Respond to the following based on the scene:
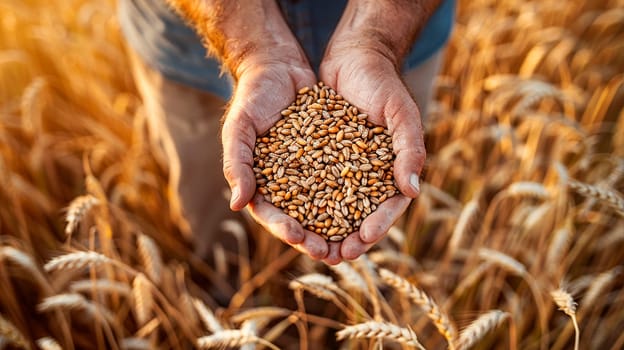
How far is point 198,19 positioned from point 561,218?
135 centimetres

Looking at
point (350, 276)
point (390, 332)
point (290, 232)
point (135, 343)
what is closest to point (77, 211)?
point (135, 343)

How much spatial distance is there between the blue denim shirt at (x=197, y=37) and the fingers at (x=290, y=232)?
669mm

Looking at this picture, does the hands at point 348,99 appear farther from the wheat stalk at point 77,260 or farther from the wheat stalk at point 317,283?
the wheat stalk at point 77,260

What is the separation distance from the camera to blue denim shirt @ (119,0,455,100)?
69.1 inches

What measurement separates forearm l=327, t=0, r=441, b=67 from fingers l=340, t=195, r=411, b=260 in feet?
1.32

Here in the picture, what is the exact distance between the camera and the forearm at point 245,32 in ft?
4.72

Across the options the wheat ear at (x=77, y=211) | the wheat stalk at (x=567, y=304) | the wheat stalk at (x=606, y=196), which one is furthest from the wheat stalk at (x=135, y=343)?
the wheat stalk at (x=606, y=196)

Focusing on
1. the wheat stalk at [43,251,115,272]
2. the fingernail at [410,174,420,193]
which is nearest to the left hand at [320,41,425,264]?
the fingernail at [410,174,420,193]

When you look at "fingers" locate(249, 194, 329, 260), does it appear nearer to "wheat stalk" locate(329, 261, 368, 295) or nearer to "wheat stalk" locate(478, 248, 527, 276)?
"wheat stalk" locate(329, 261, 368, 295)

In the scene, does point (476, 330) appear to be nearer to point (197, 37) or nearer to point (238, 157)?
point (238, 157)

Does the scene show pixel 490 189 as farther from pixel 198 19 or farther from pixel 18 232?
pixel 18 232

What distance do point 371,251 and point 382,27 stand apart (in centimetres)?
100

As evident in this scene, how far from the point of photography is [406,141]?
1.28 metres

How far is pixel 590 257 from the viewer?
2172 mm
